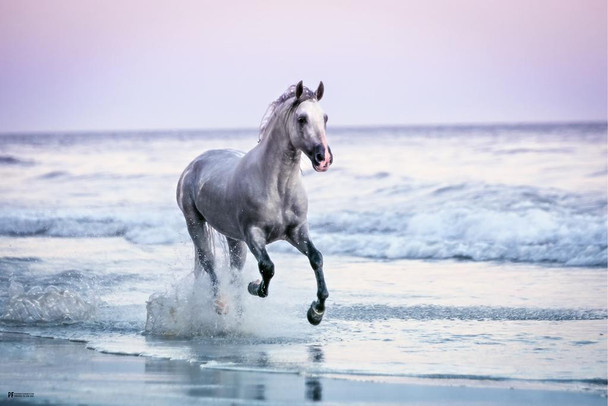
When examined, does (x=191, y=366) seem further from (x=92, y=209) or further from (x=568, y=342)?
(x=92, y=209)

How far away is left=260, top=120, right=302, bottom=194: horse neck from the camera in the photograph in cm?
682

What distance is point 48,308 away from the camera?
8.30 metres

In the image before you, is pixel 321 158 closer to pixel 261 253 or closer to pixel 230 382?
pixel 261 253

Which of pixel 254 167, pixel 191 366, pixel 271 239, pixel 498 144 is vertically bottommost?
pixel 191 366

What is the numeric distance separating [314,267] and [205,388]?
4.84 feet

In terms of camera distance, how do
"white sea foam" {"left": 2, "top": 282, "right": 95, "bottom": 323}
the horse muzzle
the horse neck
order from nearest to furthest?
the horse muzzle
the horse neck
"white sea foam" {"left": 2, "top": 282, "right": 95, "bottom": 323}

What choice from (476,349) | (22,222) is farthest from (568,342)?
(22,222)

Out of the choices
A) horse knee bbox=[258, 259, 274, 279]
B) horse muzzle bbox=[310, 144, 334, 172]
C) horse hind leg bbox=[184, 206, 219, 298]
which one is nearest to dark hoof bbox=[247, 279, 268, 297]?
horse knee bbox=[258, 259, 274, 279]

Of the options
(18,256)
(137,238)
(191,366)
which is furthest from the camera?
(137,238)

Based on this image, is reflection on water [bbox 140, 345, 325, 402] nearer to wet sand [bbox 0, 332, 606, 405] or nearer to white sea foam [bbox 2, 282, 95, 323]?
wet sand [bbox 0, 332, 606, 405]

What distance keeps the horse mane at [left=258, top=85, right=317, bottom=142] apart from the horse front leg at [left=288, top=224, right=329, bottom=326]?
666 mm

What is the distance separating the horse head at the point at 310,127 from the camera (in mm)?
6398

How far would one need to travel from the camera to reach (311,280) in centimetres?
1058

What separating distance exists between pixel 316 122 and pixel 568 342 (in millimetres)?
2049
